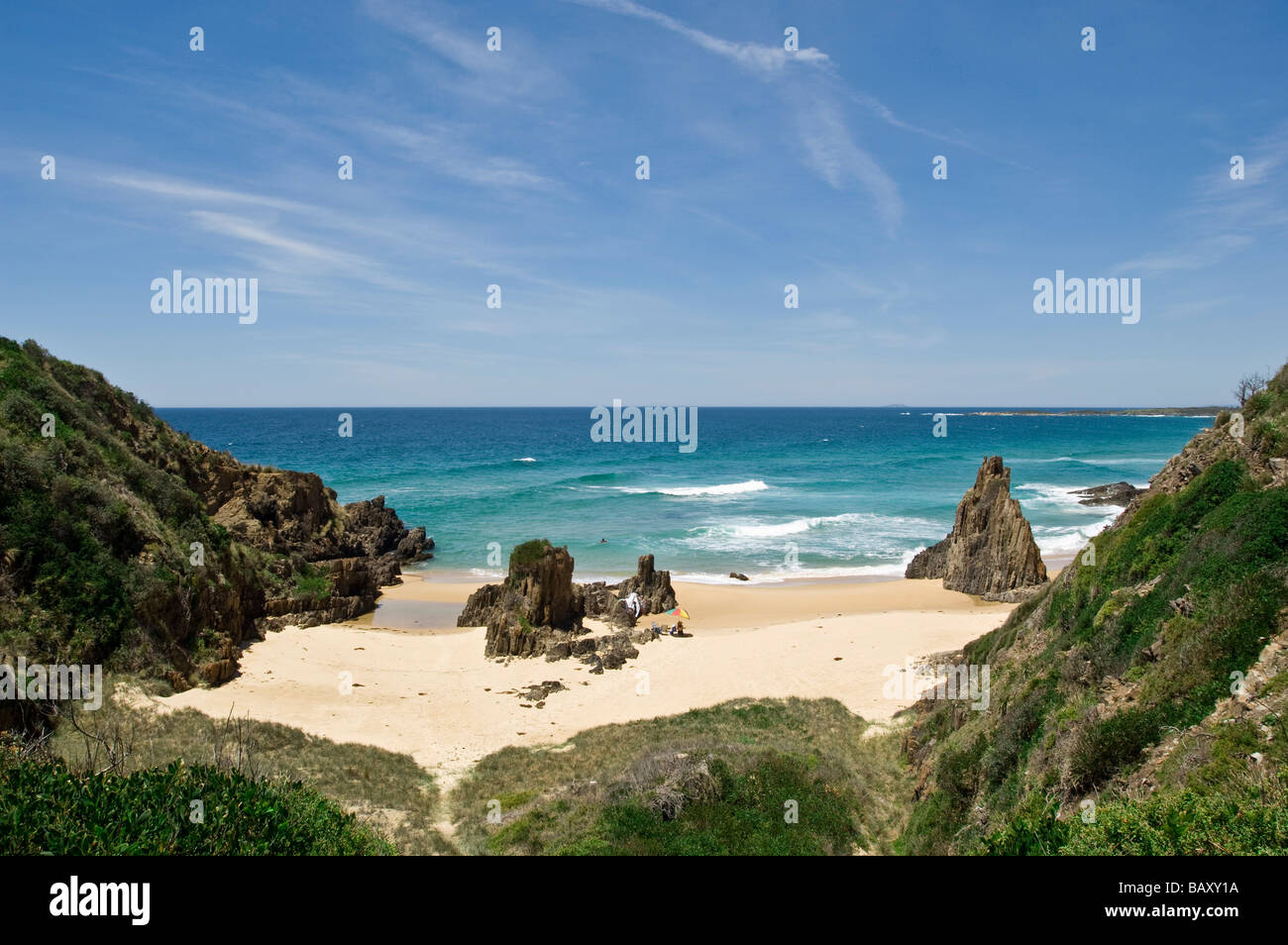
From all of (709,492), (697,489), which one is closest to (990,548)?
(709,492)

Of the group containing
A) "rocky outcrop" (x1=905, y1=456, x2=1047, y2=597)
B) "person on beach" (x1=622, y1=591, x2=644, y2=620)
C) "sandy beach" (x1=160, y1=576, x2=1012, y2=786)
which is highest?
"rocky outcrop" (x1=905, y1=456, x2=1047, y2=597)

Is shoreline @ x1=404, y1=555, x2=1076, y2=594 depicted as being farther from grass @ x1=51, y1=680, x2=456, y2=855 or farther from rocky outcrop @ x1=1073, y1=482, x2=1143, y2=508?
rocky outcrop @ x1=1073, y1=482, x2=1143, y2=508

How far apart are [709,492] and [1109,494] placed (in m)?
32.5

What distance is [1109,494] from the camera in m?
55.3

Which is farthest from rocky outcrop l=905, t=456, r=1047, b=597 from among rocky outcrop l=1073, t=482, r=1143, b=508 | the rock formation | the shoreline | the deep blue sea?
rocky outcrop l=1073, t=482, r=1143, b=508

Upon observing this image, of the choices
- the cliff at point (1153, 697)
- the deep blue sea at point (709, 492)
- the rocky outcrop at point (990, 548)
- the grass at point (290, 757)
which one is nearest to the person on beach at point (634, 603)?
the deep blue sea at point (709, 492)

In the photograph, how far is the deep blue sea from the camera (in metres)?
41.2

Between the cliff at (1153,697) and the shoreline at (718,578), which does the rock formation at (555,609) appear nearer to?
the shoreline at (718,578)

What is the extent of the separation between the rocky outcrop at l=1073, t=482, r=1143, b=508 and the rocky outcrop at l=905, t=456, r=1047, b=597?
85.7 feet

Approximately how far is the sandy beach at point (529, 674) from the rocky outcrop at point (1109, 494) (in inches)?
1239

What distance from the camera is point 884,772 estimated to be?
532 inches

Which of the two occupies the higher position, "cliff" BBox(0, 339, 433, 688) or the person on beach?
"cliff" BBox(0, 339, 433, 688)

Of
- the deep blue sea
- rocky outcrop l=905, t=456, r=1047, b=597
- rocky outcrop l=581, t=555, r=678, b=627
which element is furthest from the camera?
the deep blue sea
